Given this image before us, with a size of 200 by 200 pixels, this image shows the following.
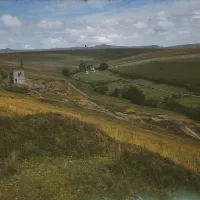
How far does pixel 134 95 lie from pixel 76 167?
4630 inches

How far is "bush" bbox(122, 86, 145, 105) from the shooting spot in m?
128

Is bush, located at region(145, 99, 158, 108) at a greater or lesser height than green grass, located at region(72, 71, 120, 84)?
lesser

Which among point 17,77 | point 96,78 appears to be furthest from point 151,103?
point 96,78

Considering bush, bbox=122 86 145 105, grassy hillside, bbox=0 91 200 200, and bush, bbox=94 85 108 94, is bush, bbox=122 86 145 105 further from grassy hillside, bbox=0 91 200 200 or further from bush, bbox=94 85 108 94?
grassy hillside, bbox=0 91 200 200

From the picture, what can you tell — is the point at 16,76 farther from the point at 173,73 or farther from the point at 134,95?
the point at 173,73

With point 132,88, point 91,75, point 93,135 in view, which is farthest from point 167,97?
point 93,135

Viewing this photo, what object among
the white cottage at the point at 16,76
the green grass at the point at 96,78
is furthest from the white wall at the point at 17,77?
the green grass at the point at 96,78

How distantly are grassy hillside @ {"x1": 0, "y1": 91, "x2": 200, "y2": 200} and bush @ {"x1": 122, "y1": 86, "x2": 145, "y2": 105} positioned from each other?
10696 centimetres

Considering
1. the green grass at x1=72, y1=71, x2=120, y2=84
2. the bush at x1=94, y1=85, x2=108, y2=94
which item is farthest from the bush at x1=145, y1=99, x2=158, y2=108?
the green grass at x1=72, y1=71, x2=120, y2=84

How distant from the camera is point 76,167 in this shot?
16016 millimetres

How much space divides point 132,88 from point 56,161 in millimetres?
122170

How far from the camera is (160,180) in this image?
15.7 m

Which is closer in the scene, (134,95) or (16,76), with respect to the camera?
(16,76)

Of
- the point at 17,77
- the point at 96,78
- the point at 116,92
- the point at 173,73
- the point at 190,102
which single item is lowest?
the point at 116,92
